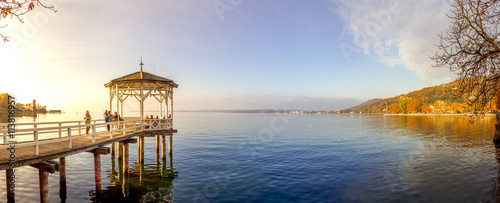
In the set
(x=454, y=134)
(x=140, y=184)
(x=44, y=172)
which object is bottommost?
(x=454, y=134)

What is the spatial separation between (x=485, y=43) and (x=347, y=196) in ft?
30.5

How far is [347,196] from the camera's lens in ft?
45.6

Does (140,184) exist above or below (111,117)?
below

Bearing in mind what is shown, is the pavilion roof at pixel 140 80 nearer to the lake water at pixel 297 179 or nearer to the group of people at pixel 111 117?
the group of people at pixel 111 117

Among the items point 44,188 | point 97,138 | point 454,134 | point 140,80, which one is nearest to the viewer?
point 44,188

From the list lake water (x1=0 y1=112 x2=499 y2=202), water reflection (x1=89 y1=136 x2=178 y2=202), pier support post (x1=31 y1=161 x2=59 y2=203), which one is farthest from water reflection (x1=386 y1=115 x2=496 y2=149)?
pier support post (x1=31 y1=161 x2=59 y2=203)

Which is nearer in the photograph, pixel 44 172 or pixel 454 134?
pixel 44 172

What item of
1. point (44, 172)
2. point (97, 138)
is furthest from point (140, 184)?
point (44, 172)

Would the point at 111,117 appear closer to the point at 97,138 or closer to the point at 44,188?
the point at 97,138

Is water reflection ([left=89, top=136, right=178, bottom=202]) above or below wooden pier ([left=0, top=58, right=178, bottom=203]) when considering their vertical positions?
below

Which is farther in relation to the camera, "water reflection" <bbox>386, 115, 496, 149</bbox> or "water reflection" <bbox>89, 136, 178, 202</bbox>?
"water reflection" <bbox>386, 115, 496, 149</bbox>

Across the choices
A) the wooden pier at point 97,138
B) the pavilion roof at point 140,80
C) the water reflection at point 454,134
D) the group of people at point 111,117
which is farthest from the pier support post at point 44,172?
the water reflection at point 454,134

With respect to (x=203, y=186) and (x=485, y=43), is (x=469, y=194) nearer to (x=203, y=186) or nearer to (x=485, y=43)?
(x=485, y=43)

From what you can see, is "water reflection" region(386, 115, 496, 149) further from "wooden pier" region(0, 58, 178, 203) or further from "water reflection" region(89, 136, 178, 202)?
"wooden pier" region(0, 58, 178, 203)
